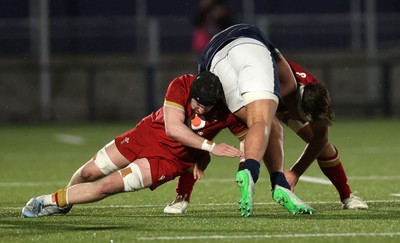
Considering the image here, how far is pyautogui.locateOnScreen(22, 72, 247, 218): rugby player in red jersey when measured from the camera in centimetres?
788

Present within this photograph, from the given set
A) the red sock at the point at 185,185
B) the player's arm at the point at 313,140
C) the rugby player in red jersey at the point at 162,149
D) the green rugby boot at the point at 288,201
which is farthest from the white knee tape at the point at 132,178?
the player's arm at the point at 313,140

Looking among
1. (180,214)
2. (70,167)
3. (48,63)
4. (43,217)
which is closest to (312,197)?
(180,214)

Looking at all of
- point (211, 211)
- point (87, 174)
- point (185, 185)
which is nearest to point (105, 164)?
point (87, 174)

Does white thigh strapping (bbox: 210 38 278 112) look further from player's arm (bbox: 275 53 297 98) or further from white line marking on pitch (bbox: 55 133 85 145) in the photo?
white line marking on pitch (bbox: 55 133 85 145)

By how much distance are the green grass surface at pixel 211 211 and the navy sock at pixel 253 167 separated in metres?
0.32

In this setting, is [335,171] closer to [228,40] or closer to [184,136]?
[228,40]

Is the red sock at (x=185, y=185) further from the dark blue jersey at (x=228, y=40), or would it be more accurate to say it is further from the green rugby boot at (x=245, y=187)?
the green rugby boot at (x=245, y=187)

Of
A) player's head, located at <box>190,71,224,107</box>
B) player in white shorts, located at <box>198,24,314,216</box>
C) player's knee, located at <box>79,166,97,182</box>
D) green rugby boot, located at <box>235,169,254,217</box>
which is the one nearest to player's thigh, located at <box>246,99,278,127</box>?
player in white shorts, located at <box>198,24,314,216</box>

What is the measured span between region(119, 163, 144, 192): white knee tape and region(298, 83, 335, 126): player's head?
1.32m

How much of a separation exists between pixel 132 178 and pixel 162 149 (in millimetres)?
361

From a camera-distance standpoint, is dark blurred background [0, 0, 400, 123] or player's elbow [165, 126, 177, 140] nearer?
player's elbow [165, 126, 177, 140]

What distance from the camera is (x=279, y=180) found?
817cm

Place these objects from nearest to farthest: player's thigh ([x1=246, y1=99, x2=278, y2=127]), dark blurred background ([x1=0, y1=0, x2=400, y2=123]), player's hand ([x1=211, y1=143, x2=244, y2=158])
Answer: player's hand ([x1=211, y1=143, x2=244, y2=158])
player's thigh ([x1=246, y1=99, x2=278, y2=127])
dark blurred background ([x1=0, y1=0, x2=400, y2=123])

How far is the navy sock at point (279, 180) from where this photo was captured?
8133mm
